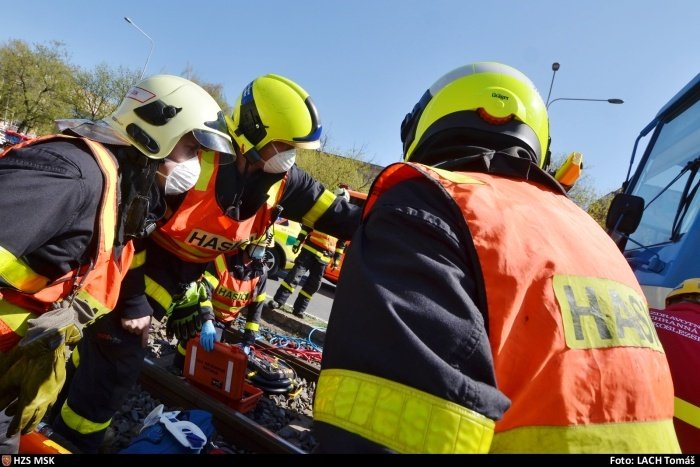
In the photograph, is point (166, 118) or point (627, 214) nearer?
point (166, 118)

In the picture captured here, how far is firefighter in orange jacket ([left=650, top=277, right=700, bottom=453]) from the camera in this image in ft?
4.58

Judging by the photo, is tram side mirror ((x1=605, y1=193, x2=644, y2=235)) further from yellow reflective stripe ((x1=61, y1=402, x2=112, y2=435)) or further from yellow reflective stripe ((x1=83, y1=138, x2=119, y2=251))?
yellow reflective stripe ((x1=61, y1=402, x2=112, y2=435))

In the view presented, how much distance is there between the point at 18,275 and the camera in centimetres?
169

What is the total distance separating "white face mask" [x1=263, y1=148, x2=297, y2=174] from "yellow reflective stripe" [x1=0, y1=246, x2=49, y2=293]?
1.73 meters

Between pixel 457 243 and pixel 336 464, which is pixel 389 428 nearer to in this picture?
→ pixel 336 464

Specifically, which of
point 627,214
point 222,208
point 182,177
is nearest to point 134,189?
point 182,177

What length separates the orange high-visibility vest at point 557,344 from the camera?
2.70ft

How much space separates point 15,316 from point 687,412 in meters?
2.62

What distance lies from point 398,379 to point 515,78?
112 centimetres

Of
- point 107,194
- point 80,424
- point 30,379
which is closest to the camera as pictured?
point 107,194

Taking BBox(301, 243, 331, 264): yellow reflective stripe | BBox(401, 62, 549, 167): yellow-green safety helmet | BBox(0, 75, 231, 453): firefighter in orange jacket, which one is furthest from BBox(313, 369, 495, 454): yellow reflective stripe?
BBox(301, 243, 331, 264): yellow reflective stripe

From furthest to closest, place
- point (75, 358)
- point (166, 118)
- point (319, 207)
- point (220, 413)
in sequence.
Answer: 1. point (319, 207)
2. point (220, 413)
3. point (75, 358)
4. point (166, 118)

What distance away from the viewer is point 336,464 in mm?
716

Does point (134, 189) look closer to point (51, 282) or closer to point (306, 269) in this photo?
point (51, 282)
